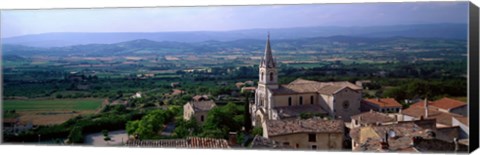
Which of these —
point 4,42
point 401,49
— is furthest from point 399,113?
point 4,42

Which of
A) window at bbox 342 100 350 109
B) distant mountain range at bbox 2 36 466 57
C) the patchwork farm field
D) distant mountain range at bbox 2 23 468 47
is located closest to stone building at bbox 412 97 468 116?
distant mountain range at bbox 2 23 468 47

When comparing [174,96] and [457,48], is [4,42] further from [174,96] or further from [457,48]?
[457,48]

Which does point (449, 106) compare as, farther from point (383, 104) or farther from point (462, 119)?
point (383, 104)

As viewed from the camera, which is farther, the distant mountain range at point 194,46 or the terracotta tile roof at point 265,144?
the distant mountain range at point 194,46

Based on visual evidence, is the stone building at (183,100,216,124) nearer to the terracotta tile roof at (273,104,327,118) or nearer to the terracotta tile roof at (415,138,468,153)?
the terracotta tile roof at (273,104,327,118)

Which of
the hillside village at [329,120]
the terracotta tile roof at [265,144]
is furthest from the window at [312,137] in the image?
the terracotta tile roof at [265,144]

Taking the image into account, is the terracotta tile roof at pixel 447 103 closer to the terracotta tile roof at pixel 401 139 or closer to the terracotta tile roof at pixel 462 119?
the terracotta tile roof at pixel 462 119
